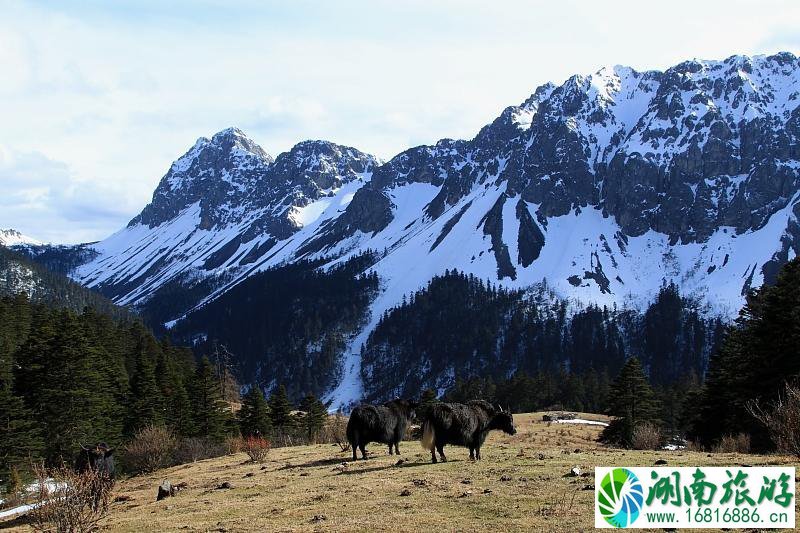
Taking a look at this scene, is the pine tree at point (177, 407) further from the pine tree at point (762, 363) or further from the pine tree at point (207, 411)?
the pine tree at point (762, 363)

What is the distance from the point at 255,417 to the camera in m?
69.2

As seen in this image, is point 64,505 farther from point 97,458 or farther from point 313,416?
point 313,416

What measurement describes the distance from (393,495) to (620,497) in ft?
21.2

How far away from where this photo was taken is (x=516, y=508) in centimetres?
1529

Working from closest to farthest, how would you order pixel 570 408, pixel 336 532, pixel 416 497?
pixel 336 532 < pixel 416 497 < pixel 570 408

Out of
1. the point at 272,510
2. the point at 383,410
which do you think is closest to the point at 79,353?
the point at 383,410

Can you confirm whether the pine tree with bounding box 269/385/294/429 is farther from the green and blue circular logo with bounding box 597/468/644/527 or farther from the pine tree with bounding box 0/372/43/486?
the green and blue circular logo with bounding box 597/468/644/527

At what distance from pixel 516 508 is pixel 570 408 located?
100m

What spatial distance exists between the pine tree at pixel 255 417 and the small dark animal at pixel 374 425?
44.7m

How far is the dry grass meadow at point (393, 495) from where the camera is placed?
1481 cm

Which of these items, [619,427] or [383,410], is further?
[619,427]

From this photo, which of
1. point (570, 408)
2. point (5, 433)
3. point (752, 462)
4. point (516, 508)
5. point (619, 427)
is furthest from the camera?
point (570, 408)

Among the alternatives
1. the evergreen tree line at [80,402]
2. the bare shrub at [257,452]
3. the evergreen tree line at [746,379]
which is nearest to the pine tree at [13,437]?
the evergreen tree line at [80,402]

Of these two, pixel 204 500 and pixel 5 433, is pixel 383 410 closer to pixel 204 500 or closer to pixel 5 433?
pixel 204 500
